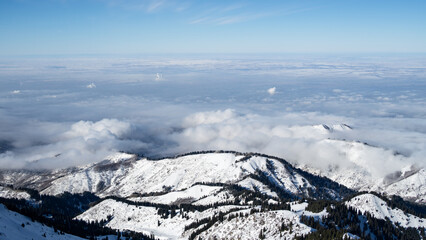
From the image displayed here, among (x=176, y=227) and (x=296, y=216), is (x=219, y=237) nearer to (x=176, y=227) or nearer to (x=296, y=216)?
(x=296, y=216)

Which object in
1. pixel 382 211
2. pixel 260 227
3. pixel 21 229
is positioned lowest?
pixel 382 211

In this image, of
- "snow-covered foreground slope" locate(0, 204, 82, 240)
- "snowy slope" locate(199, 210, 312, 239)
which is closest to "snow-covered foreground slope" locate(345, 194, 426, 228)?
"snowy slope" locate(199, 210, 312, 239)

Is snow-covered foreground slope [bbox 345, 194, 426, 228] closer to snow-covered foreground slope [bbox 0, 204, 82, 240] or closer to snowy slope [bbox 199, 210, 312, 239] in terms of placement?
snowy slope [bbox 199, 210, 312, 239]

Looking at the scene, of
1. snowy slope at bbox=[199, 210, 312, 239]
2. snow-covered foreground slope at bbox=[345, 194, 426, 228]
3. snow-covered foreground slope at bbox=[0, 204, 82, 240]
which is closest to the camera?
snow-covered foreground slope at bbox=[0, 204, 82, 240]

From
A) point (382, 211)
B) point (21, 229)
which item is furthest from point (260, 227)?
point (21, 229)

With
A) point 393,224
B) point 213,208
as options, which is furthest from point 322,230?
point 213,208

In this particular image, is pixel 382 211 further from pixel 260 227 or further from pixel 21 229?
pixel 21 229

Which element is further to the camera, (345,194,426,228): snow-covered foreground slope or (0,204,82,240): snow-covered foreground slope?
(345,194,426,228): snow-covered foreground slope
